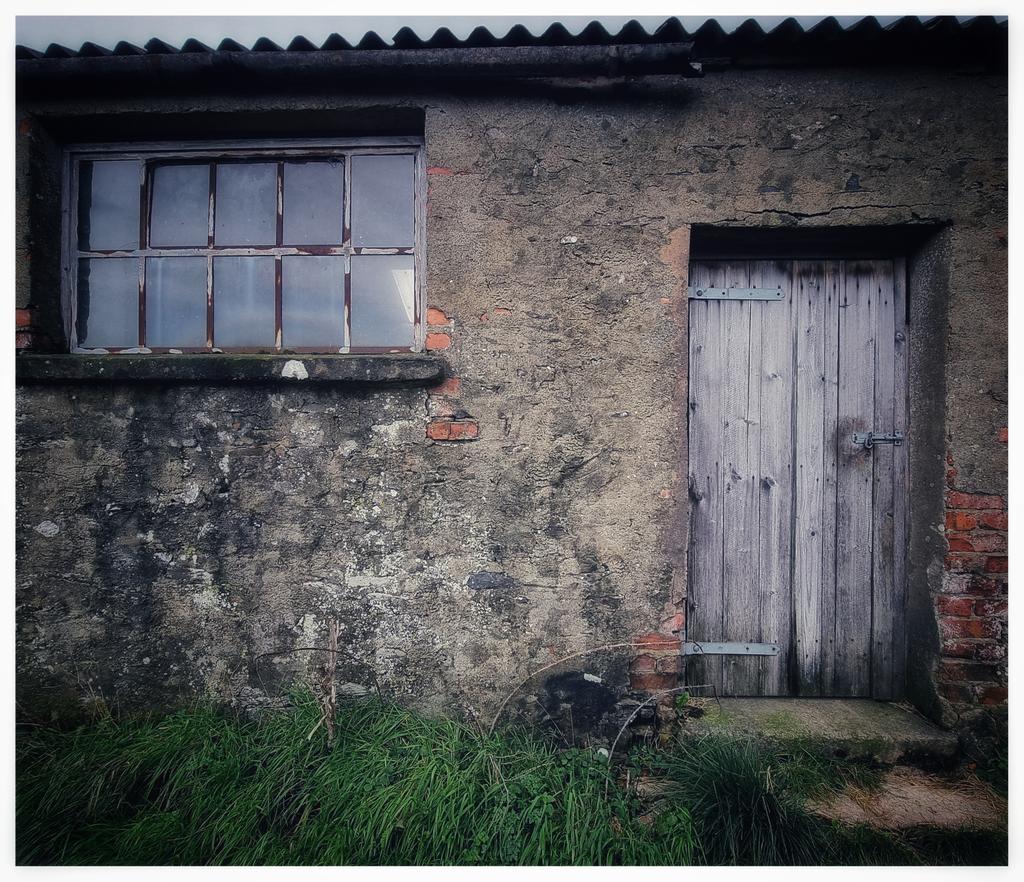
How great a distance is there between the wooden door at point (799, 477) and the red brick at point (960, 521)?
0.22m

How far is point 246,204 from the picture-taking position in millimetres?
2328

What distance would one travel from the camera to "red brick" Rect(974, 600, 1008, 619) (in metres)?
2.05

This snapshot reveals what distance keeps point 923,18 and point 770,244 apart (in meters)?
Result: 0.99

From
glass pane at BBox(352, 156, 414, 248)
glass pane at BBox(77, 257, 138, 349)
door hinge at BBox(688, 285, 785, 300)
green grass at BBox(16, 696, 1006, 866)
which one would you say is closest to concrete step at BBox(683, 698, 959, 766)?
green grass at BBox(16, 696, 1006, 866)

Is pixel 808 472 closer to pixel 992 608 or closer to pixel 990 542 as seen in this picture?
pixel 990 542

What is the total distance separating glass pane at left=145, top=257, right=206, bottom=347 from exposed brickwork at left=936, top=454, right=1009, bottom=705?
11.7 feet

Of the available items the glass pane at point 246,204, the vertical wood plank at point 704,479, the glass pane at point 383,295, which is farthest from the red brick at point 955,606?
the glass pane at point 246,204

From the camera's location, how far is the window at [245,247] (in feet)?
7.52

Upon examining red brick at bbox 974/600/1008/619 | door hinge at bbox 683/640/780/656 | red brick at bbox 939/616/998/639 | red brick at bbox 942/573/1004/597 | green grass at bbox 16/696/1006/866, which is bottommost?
green grass at bbox 16/696/1006/866

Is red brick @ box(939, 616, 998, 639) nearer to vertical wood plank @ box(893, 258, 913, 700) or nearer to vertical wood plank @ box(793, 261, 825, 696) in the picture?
vertical wood plank @ box(893, 258, 913, 700)

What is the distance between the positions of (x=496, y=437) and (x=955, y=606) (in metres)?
2.16

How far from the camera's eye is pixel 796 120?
6.70 ft

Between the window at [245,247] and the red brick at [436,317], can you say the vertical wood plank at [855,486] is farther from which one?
the window at [245,247]

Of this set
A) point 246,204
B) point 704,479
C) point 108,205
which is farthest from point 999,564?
point 108,205
